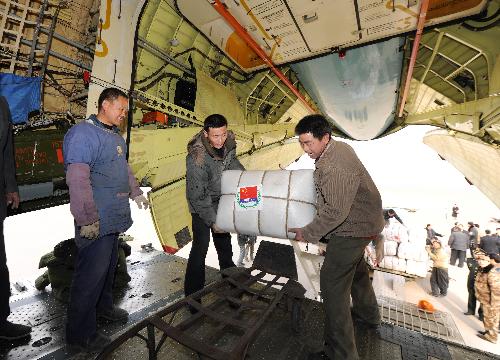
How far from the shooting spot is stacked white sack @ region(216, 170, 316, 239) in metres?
2.13

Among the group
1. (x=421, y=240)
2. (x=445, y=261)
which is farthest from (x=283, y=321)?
(x=445, y=261)

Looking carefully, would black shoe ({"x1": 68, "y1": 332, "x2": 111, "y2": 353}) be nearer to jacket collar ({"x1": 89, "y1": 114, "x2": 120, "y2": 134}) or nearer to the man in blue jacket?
the man in blue jacket

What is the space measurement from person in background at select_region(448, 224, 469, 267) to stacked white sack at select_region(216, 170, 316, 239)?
444 inches

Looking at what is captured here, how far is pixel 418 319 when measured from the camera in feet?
18.4

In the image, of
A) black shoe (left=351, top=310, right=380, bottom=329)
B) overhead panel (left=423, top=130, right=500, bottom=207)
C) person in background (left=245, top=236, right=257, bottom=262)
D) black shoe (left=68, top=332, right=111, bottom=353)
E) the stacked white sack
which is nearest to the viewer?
black shoe (left=68, top=332, right=111, bottom=353)

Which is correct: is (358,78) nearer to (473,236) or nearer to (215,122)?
(215,122)

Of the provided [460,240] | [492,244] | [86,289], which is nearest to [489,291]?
[492,244]

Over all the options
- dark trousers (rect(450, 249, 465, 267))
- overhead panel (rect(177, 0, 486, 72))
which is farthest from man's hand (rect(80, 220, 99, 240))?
dark trousers (rect(450, 249, 465, 267))

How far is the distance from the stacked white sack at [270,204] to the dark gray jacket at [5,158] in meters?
1.73

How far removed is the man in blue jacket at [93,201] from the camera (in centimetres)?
175

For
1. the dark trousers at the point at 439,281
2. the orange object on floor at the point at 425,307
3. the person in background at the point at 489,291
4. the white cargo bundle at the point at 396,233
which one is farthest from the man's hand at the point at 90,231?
the dark trousers at the point at 439,281

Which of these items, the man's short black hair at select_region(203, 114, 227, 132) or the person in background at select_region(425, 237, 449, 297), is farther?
the person in background at select_region(425, 237, 449, 297)

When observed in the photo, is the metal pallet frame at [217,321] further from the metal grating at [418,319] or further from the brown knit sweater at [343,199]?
the metal grating at [418,319]

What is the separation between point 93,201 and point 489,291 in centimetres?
815
